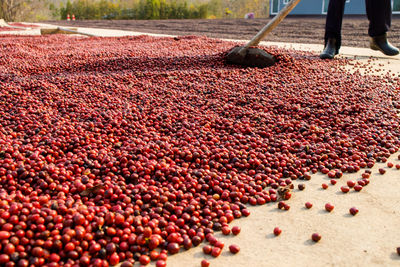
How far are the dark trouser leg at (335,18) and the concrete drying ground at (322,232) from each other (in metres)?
4.77

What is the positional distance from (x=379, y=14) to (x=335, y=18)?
74cm

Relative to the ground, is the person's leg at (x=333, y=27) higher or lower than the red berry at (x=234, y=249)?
higher

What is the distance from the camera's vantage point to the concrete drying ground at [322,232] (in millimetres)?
1928

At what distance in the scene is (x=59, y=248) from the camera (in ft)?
6.20

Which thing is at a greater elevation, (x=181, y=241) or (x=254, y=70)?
(x=254, y=70)

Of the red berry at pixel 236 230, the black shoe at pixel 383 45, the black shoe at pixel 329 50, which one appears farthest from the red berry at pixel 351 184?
the black shoe at pixel 383 45

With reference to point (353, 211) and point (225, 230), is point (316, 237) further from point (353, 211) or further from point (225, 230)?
point (225, 230)

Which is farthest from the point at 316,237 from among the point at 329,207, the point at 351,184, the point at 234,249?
the point at 351,184

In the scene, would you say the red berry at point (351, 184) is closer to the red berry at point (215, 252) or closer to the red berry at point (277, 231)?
the red berry at point (277, 231)

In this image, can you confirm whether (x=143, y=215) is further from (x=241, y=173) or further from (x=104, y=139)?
(x=104, y=139)

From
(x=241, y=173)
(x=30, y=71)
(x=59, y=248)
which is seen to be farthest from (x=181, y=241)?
(x=30, y=71)

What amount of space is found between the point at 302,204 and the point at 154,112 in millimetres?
1991

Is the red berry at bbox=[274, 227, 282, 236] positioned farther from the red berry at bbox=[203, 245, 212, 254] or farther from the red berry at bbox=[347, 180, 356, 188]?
the red berry at bbox=[347, 180, 356, 188]

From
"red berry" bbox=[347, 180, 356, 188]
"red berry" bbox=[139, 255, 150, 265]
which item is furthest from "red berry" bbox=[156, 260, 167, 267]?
"red berry" bbox=[347, 180, 356, 188]
